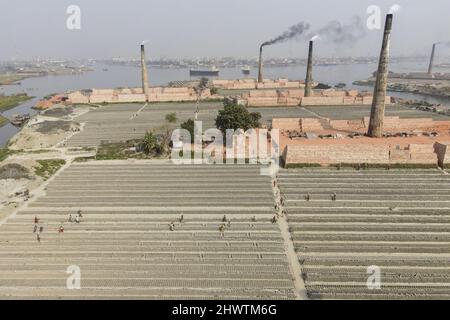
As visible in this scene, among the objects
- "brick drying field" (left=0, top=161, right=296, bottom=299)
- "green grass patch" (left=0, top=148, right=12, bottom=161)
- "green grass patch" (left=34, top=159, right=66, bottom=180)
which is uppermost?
"green grass patch" (left=34, top=159, right=66, bottom=180)

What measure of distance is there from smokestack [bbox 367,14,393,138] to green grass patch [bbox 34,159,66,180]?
82.3ft

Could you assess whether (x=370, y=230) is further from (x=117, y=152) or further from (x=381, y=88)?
(x=117, y=152)

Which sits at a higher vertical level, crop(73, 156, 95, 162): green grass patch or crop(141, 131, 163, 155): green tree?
crop(141, 131, 163, 155): green tree

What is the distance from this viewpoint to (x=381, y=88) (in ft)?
89.4

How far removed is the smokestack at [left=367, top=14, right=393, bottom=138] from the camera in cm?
2577

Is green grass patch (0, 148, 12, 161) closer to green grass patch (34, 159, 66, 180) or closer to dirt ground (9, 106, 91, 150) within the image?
dirt ground (9, 106, 91, 150)

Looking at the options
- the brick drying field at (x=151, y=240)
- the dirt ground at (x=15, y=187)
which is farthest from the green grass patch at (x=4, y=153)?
the brick drying field at (x=151, y=240)

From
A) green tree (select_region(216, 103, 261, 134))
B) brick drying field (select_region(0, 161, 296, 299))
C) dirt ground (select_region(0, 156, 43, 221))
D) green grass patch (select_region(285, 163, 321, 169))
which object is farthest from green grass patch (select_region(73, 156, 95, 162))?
green grass patch (select_region(285, 163, 321, 169))

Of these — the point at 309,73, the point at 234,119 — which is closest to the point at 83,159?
the point at 234,119

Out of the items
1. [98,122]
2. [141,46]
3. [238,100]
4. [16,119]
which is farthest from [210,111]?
[16,119]

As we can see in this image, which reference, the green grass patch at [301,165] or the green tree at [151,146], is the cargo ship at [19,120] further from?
the green grass patch at [301,165]

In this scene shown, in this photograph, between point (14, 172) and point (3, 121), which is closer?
point (14, 172)

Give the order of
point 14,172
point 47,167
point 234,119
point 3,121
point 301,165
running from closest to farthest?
point 14,172, point 301,165, point 47,167, point 234,119, point 3,121

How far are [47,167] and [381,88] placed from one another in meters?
26.4
